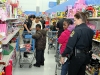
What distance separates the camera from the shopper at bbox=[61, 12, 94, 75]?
346 centimetres

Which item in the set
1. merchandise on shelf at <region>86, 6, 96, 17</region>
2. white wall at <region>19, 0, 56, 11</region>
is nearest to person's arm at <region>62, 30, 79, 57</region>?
merchandise on shelf at <region>86, 6, 96, 17</region>

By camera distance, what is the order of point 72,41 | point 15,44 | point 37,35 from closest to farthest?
point 72,41
point 15,44
point 37,35

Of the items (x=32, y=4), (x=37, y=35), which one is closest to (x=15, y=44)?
(x=37, y=35)

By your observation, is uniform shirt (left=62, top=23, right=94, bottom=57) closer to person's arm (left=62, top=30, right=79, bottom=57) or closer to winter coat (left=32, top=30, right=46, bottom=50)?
person's arm (left=62, top=30, right=79, bottom=57)

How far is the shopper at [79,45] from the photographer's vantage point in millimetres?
3464

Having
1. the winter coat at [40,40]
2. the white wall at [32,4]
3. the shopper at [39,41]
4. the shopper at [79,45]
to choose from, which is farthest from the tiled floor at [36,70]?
the white wall at [32,4]

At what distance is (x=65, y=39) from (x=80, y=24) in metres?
0.69

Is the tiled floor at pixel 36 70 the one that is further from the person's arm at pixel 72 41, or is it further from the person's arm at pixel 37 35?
the person's arm at pixel 72 41

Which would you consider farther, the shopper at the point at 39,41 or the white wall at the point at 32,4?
the white wall at the point at 32,4

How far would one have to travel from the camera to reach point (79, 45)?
11.5 feet

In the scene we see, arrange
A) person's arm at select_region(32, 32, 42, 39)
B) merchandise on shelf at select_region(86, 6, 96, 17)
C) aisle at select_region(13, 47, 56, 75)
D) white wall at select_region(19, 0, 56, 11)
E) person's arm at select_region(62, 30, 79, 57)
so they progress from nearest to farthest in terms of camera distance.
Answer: person's arm at select_region(62, 30, 79, 57), merchandise on shelf at select_region(86, 6, 96, 17), aisle at select_region(13, 47, 56, 75), person's arm at select_region(32, 32, 42, 39), white wall at select_region(19, 0, 56, 11)

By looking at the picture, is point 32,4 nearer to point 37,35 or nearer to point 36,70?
point 37,35

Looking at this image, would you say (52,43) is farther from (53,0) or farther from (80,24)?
(53,0)

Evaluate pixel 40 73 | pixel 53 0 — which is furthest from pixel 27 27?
pixel 53 0
